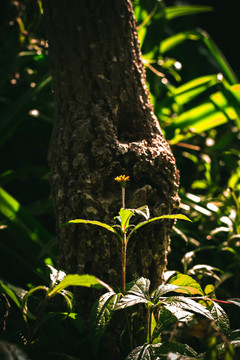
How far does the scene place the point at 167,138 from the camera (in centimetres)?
125

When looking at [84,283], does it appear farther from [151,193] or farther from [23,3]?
[23,3]

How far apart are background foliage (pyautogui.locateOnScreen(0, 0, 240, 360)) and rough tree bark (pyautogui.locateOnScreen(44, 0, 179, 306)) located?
0.73ft

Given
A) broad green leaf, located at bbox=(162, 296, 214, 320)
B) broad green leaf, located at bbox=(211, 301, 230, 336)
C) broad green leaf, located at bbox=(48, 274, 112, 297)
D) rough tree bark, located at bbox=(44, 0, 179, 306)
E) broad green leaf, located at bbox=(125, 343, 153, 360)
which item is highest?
rough tree bark, located at bbox=(44, 0, 179, 306)

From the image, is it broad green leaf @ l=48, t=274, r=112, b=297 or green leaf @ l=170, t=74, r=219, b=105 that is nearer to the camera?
broad green leaf @ l=48, t=274, r=112, b=297

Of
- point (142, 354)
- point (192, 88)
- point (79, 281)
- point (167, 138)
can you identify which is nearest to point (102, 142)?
point (79, 281)

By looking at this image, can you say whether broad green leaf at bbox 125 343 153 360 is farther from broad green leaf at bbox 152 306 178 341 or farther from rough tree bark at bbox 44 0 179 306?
rough tree bark at bbox 44 0 179 306

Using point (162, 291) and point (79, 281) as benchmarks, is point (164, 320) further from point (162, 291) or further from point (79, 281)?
point (79, 281)

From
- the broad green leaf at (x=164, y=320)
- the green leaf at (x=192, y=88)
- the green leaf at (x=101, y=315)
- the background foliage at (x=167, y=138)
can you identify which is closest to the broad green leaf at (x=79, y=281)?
the green leaf at (x=101, y=315)

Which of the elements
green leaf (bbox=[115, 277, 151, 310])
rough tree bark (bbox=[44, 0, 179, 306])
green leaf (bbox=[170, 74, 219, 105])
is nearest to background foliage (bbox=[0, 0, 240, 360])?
green leaf (bbox=[170, 74, 219, 105])

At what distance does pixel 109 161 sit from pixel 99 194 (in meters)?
0.08

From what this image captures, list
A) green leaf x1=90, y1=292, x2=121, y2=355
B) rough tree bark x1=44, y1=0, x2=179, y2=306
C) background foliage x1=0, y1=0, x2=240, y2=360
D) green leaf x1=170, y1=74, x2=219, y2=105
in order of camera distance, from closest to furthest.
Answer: green leaf x1=90, y1=292, x2=121, y2=355 → rough tree bark x1=44, y1=0, x2=179, y2=306 → background foliage x1=0, y1=0, x2=240, y2=360 → green leaf x1=170, y1=74, x2=219, y2=105

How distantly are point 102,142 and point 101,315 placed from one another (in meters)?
0.36

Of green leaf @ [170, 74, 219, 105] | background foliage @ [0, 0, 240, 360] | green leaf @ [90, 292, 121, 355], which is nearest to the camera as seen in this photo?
green leaf @ [90, 292, 121, 355]

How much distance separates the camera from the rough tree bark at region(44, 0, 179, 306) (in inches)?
26.4
